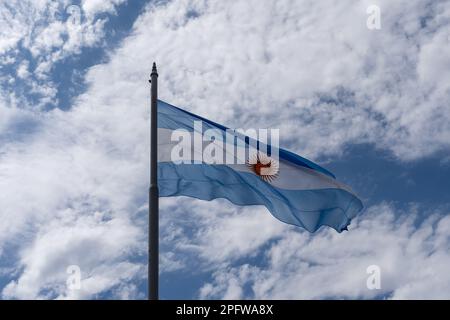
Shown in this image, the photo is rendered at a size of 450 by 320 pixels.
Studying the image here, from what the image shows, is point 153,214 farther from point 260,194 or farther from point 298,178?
point 298,178

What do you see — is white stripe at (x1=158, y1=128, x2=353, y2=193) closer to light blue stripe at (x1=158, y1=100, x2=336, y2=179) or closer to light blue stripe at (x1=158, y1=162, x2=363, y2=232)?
light blue stripe at (x1=158, y1=162, x2=363, y2=232)

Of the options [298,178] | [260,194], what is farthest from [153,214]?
[298,178]

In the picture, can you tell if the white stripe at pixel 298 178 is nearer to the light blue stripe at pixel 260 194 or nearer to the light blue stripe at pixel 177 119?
the light blue stripe at pixel 260 194

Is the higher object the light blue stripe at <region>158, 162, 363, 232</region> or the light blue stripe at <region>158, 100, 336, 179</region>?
the light blue stripe at <region>158, 100, 336, 179</region>

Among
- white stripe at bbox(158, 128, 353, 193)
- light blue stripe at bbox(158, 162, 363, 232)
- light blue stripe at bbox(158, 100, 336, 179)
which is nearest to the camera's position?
light blue stripe at bbox(158, 162, 363, 232)

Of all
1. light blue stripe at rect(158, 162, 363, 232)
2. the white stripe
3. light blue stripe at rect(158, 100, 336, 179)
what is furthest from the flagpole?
the white stripe

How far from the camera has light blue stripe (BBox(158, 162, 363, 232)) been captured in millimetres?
20969

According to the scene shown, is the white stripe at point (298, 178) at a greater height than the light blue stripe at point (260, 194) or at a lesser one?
greater

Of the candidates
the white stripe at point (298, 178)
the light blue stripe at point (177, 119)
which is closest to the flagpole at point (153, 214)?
the light blue stripe at point (177, 119)

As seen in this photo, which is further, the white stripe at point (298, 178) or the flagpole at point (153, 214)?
the white stripe at point (298, 178)

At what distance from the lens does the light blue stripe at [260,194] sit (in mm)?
20969

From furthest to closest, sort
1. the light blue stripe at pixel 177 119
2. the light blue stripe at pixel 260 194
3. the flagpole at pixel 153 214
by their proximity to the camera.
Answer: the light blue stripe at pixel 177 119 < the light blue stripe at pixel 260 194 < the flagpole at pixel 153 214

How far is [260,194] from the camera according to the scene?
73.3ft
